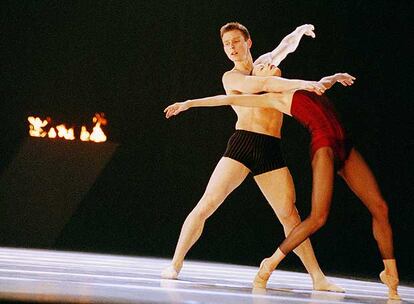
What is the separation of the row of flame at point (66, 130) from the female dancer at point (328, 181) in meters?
3.62

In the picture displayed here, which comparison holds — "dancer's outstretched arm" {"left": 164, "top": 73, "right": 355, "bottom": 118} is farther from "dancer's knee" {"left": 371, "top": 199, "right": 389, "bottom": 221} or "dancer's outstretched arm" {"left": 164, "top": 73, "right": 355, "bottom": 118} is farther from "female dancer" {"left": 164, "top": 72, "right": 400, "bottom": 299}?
"dancer's knee" {"left": 371, "top": 199, "right": 389, "bottom": 221}

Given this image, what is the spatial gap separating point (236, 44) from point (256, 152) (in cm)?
52

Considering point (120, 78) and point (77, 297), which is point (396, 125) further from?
point (77, 297)

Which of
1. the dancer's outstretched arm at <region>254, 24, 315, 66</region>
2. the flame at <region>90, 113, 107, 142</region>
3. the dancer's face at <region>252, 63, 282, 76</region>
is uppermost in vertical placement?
the dancer's face at <region>252, 63, 282, 76</region>

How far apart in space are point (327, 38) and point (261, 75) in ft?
10.5

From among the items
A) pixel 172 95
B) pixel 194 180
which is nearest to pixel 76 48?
pixel 172 95

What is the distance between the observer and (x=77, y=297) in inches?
101

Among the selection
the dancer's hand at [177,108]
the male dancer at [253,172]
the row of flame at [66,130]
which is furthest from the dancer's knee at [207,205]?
the row of flame at [66,130]

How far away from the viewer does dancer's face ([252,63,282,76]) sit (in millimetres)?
4000

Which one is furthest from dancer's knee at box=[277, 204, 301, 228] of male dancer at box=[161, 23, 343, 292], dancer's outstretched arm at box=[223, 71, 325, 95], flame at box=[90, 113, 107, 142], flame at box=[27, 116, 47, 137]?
flame at box=[27, 116, 47, 137]

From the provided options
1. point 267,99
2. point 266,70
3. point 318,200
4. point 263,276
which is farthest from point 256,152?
point 263,276

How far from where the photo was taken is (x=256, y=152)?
399 cm

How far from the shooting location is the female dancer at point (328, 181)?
143 inches

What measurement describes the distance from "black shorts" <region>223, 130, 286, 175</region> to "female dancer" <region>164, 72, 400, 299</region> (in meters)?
0.30
